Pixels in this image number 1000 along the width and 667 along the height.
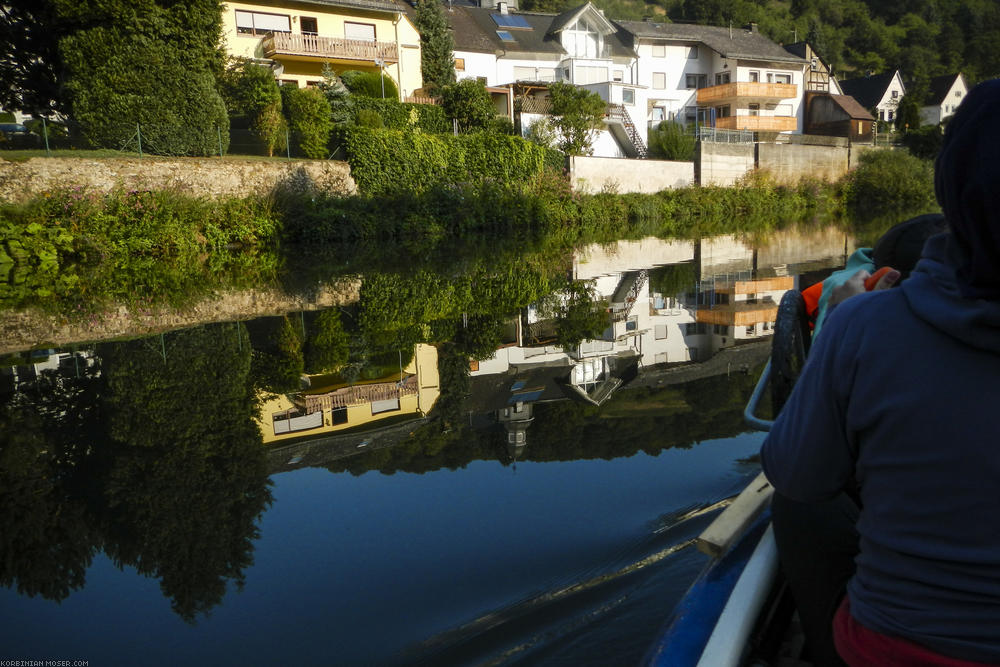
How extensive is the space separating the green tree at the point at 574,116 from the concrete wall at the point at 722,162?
5.48 metres

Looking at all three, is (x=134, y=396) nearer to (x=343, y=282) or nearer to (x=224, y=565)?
(x=224, y=565)

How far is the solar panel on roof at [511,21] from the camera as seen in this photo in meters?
46.3

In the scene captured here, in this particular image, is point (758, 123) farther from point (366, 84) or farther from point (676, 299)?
point (676, 299)

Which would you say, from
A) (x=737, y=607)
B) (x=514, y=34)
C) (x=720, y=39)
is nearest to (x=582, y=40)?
(x=514, y=34)

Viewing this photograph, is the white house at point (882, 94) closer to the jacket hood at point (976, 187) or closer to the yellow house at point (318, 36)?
the yellow house at point (318, 36)

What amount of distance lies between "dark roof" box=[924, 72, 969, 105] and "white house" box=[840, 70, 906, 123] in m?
8.95

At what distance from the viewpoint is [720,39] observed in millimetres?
A: 50812

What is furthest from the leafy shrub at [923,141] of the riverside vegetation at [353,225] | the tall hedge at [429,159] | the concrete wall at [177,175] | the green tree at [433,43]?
the concrete wall at [177,175]

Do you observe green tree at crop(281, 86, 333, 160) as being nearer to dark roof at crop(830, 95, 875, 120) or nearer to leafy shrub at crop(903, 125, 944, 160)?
leafy shrub at crop(903, 125, 944, 160)

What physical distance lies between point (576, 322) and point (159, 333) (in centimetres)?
502

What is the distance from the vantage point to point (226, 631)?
10.0 feet

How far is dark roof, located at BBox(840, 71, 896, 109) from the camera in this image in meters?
62.7

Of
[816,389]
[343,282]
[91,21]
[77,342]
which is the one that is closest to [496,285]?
[343,282]

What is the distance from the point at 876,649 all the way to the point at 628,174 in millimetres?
32136
